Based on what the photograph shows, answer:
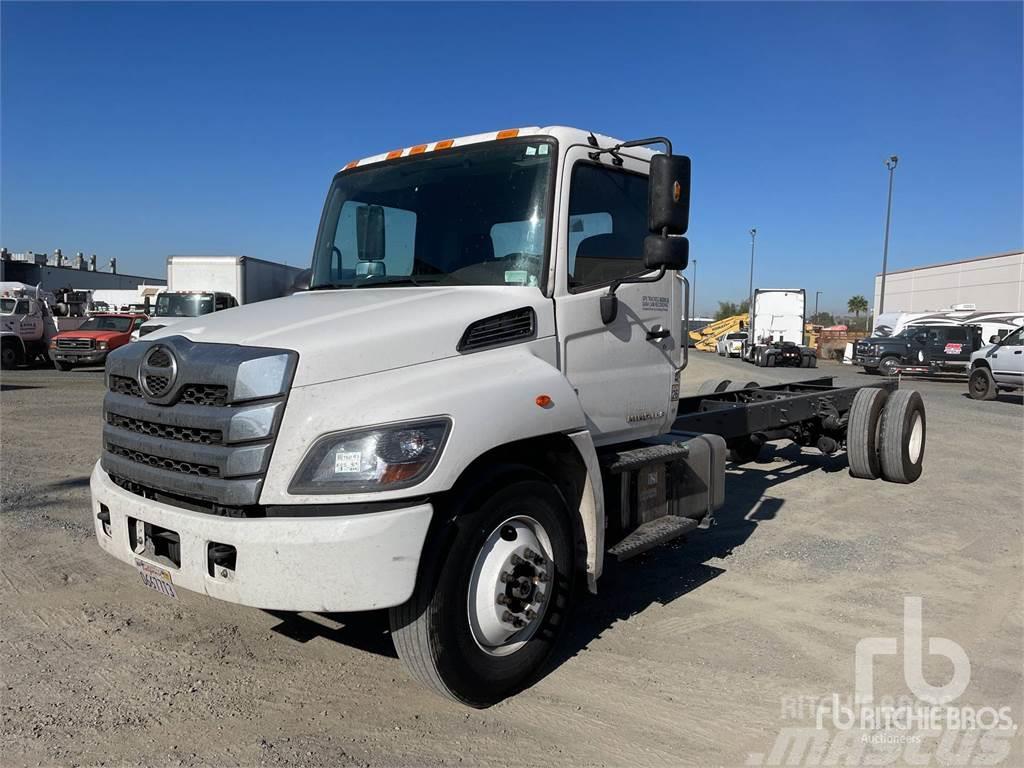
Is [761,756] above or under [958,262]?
under

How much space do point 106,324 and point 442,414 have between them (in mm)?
24829

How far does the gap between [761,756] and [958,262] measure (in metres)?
57.6

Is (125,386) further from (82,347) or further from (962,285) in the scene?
(962,285)

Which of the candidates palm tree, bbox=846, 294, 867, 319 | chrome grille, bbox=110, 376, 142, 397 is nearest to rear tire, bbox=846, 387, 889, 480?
chrome grille, bbox=110, 376, 142, 397

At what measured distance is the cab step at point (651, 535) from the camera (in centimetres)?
409

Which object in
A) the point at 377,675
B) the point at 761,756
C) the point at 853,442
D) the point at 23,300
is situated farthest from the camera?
the point at 23,300

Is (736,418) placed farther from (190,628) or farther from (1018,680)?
(190,628)

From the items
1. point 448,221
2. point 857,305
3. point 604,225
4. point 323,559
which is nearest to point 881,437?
point 604,225

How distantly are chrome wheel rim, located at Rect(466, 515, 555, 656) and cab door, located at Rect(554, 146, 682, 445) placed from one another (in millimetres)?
874

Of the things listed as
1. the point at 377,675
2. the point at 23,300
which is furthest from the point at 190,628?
the point at 23,300

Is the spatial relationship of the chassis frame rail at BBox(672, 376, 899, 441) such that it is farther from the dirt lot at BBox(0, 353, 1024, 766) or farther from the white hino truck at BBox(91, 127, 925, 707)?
the white hino truck at BBox(91, 127, 925, 707)

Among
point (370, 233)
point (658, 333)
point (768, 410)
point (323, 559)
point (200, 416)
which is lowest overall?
point (323, 559)

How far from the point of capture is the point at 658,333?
470 cm

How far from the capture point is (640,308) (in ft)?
14.8
